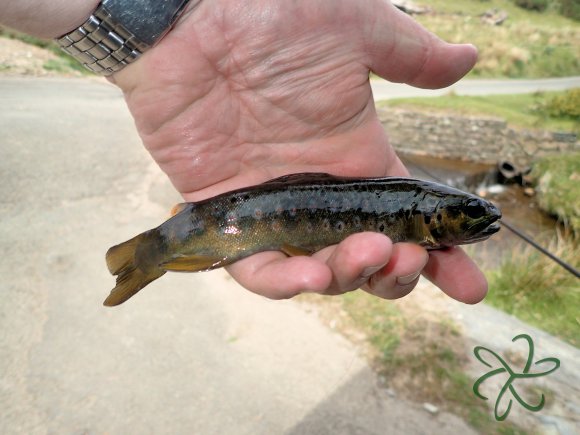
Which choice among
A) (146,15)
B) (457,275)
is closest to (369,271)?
(457,275)

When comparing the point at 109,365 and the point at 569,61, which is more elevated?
the point at 109,365

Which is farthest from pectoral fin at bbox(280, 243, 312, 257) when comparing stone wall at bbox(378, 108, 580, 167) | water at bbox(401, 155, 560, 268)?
stone wall at bbox(378, 108, 580, 167)

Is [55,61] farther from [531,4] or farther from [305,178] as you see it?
[531,4]

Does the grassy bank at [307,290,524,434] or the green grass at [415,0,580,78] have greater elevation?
the grassy bank at [307,290,524,434]

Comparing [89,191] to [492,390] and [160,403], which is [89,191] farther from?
[492,390]

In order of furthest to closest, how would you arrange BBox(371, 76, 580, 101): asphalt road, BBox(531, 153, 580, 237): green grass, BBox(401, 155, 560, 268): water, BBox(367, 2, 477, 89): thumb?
BBox(371, 76, 580, 101): asphalt road → BBox(531, 153, 580, 237): green grass → BBox(401, 155, 560, 268): water → BBox(367, 2, 477, 89): thumb

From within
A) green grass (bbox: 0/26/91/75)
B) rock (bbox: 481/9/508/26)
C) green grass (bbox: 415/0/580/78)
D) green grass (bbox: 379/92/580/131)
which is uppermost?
green grass (bbox: 0/26/91/75)

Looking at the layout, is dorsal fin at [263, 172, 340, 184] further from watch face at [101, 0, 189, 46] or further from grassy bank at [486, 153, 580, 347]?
grassy bank at [486, 153, 580, 347]

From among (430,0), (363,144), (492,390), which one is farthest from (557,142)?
(430,0)
